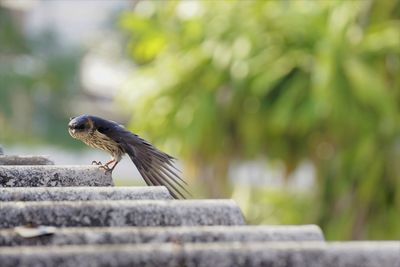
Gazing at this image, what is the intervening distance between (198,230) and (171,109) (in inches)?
493

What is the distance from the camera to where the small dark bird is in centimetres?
496

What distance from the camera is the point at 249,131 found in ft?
49.4

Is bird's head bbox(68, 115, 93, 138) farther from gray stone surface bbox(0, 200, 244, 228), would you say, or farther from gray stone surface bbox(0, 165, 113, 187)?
gray stone surface bbox(0, 200, 244, 228)

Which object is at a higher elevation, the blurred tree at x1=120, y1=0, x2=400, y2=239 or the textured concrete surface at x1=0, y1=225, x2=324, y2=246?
the blurred tree at x1=120, y1=0, x2=400, y2=239

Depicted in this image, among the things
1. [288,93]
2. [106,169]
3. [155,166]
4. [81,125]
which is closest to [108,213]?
[106,169]

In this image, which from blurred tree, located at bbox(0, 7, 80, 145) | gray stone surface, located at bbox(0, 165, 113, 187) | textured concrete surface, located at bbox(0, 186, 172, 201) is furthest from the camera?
blurred tree, located at bbox(0, 7, 80, 145)

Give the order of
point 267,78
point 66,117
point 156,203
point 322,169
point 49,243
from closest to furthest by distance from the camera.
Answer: point 49,243, point 156,203, point 267,78, point 322,169, point 66,117

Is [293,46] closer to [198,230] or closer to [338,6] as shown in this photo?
[338,6]

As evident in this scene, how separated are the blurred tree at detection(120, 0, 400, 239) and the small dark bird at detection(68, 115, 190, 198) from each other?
836 centimetres

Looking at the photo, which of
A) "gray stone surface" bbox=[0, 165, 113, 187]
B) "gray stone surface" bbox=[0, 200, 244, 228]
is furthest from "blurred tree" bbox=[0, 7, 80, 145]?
"gray stone surface" bbox=[0, 200, 244, 228]

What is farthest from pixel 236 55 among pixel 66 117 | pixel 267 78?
pixel 66 117

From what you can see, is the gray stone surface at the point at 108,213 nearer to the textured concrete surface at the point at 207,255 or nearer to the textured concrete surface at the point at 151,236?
the textured concrete surface at the point at 151,236

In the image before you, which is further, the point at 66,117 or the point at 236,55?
the point at 66,117

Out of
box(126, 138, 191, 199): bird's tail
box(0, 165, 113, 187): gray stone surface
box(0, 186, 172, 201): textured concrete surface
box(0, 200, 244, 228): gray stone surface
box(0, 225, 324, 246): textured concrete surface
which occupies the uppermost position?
box(126, 138, 191, 199): bird's tail
